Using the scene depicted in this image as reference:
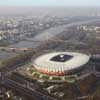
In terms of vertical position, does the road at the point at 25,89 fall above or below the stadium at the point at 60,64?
below

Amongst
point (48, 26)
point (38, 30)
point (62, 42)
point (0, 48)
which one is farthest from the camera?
point (48, 26)

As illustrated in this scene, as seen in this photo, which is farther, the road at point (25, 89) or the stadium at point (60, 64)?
the stadium at point (60, 64)

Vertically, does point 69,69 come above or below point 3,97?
above

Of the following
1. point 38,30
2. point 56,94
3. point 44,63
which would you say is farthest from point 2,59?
point 38,30

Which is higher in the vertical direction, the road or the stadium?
the stadium

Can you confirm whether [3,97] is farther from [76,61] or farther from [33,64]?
[76,61]

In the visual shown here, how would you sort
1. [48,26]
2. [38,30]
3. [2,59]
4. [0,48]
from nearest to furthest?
[2,59], [0,48], [38,30], [48,26]

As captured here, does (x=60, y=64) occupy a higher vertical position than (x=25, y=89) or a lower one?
higher

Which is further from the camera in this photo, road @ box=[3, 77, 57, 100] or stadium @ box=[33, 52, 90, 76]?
stadium @ box=[33, 52, 90, 76]
